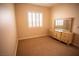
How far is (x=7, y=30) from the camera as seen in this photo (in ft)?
4.58

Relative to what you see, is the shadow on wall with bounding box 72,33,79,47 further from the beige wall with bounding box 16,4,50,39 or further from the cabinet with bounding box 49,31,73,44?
the beige wall with bounding box 16,4,50,39

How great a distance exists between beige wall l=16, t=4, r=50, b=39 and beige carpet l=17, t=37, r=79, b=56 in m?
0.10

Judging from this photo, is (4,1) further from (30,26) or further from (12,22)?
(30,26)

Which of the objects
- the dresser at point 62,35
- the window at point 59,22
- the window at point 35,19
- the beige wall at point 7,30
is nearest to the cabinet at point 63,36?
the dresser at point 62,35

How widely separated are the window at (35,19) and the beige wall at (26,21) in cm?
5

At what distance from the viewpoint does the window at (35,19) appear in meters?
1.45

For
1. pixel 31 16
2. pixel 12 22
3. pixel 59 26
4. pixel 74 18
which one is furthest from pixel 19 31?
pixel 74 18

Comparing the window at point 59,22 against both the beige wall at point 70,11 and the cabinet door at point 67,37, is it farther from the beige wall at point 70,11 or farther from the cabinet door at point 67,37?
the cabinet door at point 67,37

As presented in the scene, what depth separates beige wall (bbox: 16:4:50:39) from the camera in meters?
1.41

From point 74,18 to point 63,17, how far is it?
17cm

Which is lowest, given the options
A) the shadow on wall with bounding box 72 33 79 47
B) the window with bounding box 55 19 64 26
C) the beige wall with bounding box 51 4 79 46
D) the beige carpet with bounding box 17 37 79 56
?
the beige carpet with bounding box 17 37 79 56

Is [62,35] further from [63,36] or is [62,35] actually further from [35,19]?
[35,19]

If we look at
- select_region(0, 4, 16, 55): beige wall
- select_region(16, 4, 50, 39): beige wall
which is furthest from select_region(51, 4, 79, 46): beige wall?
select_region(0, 4, 16, 55): beige wall

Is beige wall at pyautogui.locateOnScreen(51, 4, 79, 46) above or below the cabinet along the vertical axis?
above
